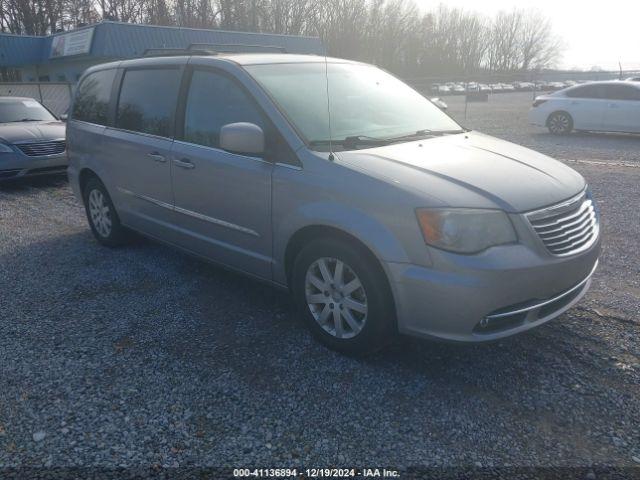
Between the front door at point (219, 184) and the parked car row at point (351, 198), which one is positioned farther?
the front door at point (219, 184)

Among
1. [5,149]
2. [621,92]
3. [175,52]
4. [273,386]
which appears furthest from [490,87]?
[273,386]

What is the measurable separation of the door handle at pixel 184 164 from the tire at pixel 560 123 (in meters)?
14.4

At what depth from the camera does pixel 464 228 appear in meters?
2.92

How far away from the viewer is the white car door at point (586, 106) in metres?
15.1

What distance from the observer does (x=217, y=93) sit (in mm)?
4141

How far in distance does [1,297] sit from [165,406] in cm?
252

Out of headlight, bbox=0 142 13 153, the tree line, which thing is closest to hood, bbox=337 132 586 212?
headlight, bbox=0 142 13 153

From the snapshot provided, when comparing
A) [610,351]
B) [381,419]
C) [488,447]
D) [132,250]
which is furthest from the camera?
[132,250]

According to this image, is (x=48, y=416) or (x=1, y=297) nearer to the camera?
(x=48, y=416)

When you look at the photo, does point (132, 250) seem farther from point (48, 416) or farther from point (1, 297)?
point (48, 416)

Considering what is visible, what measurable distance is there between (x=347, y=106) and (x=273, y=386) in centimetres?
211

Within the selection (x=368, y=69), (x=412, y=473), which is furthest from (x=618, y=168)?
(x=412, y=473)

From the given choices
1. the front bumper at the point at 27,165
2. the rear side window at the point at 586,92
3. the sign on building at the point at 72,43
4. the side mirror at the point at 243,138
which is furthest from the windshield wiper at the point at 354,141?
the sign on building at the point at 72,43

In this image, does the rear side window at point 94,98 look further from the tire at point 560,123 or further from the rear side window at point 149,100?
the tire at point 560,123
